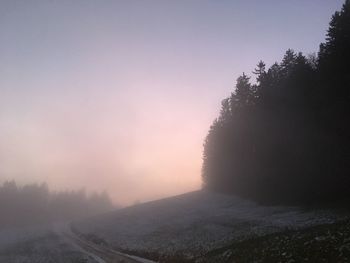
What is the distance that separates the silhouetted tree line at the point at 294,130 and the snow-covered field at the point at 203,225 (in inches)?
166

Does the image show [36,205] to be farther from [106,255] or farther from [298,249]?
[298,249]

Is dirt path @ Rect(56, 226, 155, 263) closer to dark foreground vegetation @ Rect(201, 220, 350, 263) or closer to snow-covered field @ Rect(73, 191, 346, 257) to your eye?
snow-covered field @ Rect(73, 191, 346, 257)

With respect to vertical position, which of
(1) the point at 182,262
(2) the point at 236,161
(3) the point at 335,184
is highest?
(2) the point at 236,161

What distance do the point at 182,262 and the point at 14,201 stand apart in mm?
141095

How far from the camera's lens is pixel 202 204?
73.9 metres

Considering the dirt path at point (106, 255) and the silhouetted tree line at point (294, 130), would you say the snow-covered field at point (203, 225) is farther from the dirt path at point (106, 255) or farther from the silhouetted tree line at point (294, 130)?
the silhouetted tree line at point (294, 130)

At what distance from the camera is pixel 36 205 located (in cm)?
15962

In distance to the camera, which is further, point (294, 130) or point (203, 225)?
point (294, 130)

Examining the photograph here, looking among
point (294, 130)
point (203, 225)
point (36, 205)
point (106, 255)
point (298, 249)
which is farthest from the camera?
point (36, 205)

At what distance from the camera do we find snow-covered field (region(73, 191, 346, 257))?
3716cm

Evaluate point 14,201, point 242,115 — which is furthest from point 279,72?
point 14,201

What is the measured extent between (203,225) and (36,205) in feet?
412

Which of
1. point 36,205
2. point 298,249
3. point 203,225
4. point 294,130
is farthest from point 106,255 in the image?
point 36,205

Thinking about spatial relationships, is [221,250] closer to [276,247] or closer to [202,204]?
[276,247]
